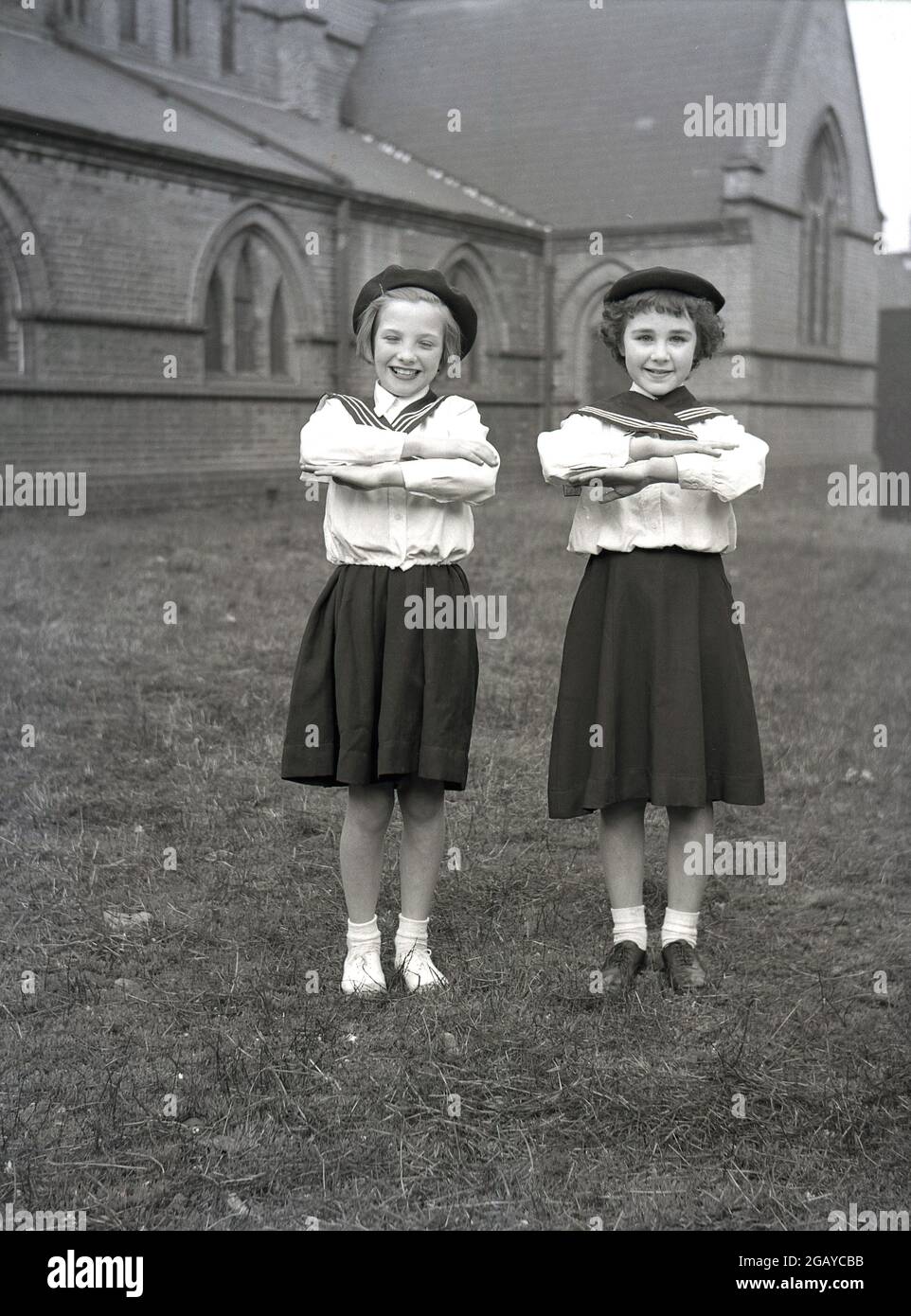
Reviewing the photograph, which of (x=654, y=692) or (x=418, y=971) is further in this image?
(x=418, y=971)

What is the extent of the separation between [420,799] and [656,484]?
1090 mm

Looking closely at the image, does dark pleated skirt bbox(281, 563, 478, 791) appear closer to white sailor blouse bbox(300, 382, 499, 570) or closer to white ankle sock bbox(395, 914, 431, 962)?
white sailor blouse bbox(300, 382, 499, 570)

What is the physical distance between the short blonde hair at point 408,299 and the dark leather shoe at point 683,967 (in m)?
1.83

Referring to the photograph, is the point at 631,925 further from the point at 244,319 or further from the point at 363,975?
the point at 244,319

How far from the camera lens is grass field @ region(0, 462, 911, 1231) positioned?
3.03m

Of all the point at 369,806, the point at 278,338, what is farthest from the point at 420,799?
the point at 278,338

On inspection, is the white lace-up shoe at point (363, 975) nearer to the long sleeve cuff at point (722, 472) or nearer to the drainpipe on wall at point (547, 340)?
the long sleeve cuff at point (722, 472)

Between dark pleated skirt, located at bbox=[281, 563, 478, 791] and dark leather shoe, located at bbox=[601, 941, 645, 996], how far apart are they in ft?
2.58

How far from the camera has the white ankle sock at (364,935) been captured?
3965mm

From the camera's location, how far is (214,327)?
62.6ft

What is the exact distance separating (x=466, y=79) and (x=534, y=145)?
119 inches

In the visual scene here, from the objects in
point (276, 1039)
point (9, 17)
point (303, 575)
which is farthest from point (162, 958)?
point (9, 17)

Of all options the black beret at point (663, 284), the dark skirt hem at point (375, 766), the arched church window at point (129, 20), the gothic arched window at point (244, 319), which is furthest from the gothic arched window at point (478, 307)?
the dark skirt hem at point (375, 766)

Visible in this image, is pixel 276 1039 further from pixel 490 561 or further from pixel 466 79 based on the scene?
pixel 466 79
